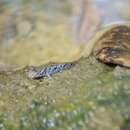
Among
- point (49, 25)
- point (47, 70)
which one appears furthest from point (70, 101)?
point (49, 25)

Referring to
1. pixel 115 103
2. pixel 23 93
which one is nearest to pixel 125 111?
pixel 115 103

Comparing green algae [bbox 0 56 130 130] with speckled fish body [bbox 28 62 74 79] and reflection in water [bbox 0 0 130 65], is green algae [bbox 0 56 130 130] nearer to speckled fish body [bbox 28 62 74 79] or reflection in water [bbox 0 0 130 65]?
speckled fish body [bbox 28 62 74 79]

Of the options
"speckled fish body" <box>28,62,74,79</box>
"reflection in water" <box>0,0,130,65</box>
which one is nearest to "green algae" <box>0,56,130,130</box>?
"speckled fish body" <box>28,62,74,79</box>

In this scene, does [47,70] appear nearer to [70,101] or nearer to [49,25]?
[70,101]

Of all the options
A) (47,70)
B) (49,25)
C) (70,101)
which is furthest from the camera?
(49,25)

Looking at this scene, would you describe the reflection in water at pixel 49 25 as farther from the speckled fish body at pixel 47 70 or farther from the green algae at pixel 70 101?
the green algae at pixel 70 101

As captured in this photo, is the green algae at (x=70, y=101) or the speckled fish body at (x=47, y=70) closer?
the green algae at (x=70, y=101)

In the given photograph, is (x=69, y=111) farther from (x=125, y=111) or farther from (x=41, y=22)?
(x=41, y=22)

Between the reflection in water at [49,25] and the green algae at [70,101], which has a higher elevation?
the reflection in water at [49,25]

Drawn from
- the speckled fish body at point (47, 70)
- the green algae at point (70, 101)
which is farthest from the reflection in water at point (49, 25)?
the green algae at point (70, 101)
